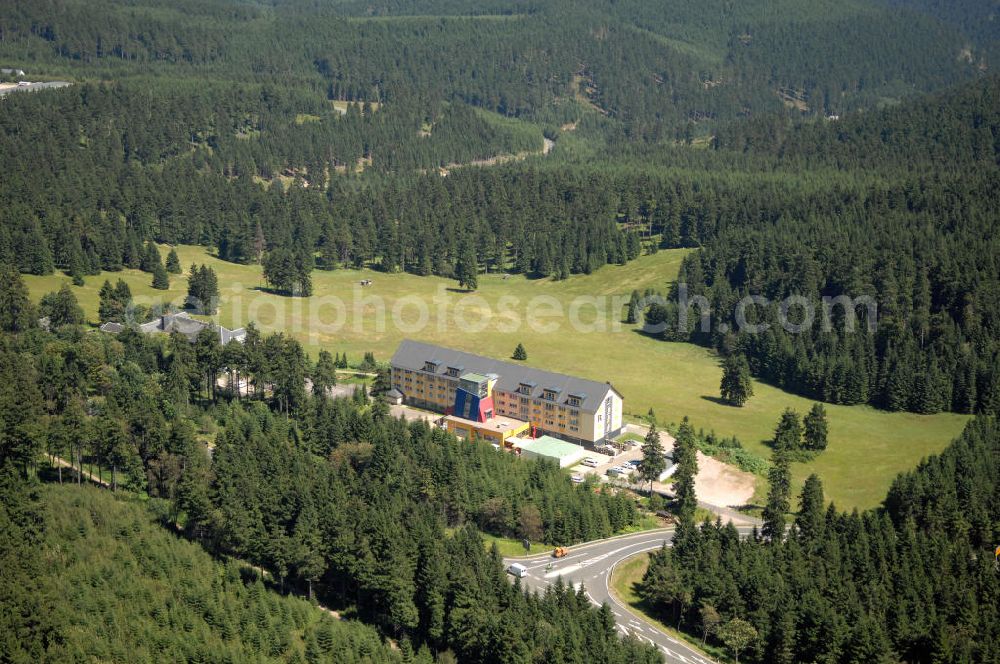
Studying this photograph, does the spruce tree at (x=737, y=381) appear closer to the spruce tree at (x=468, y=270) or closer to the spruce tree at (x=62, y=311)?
the spruce tree at (x=468, y=270)

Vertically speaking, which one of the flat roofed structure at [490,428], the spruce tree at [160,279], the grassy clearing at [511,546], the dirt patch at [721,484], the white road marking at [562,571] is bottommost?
the dirt patch at [721,484]

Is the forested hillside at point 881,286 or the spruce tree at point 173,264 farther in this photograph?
the spruce tree at point 173,264

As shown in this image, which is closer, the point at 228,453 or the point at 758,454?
the point at 228,453

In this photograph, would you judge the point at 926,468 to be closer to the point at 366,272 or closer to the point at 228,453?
the point at 228,453

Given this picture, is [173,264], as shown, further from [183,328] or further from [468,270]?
[468,270]

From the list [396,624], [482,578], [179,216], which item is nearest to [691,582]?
[482,578]

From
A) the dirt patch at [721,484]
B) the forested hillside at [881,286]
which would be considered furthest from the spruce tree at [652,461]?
the forested hillside at [881,286]

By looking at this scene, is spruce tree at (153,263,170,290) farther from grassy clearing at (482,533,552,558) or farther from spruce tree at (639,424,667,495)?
grassy clearing at (482,533,552,558)
